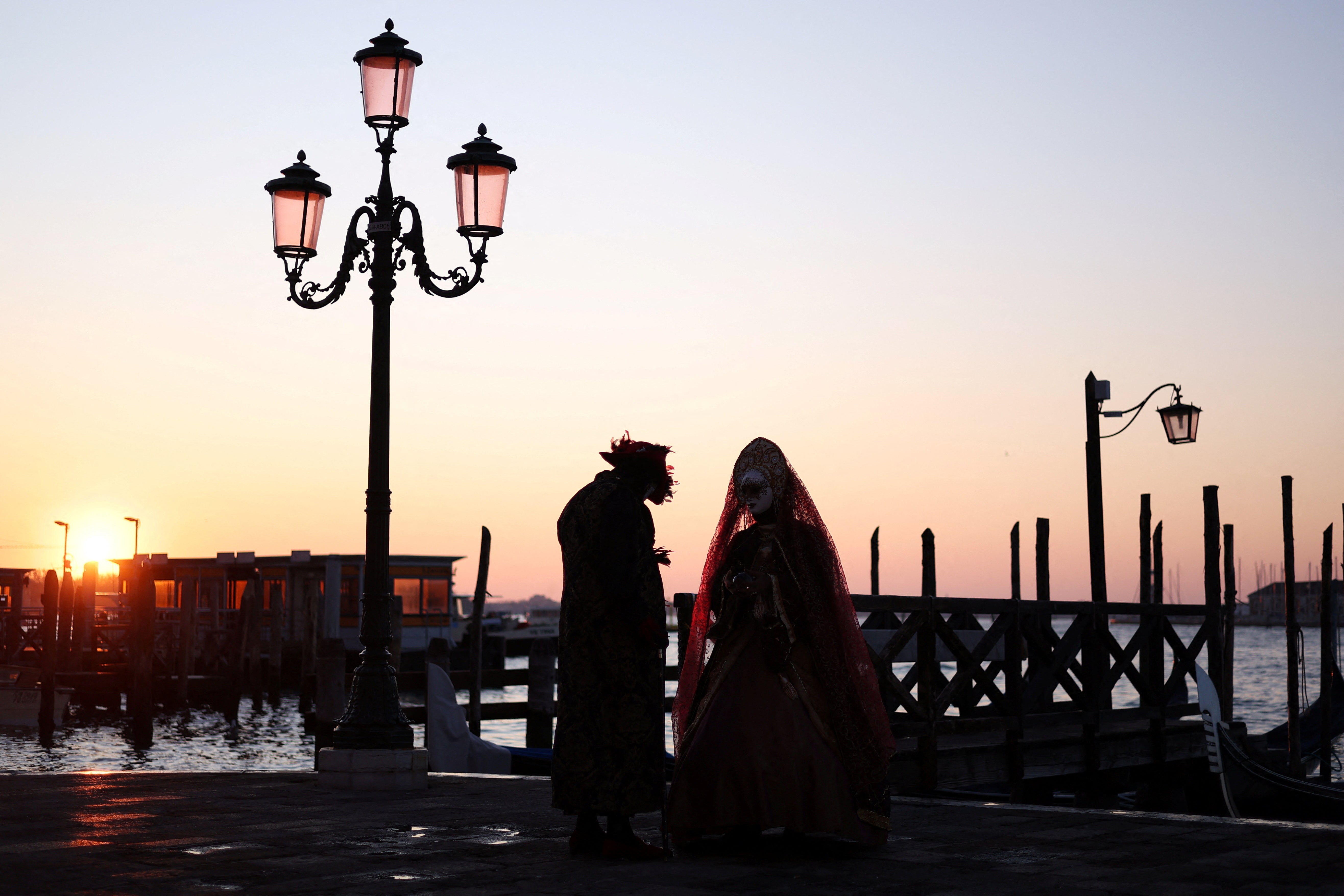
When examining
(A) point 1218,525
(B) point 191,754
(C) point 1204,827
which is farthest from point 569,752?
(B) point 191,754

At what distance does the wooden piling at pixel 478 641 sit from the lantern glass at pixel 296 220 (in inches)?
385

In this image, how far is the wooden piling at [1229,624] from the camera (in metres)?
15.4

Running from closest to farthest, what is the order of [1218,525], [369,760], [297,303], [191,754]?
[369,760] → [297,303] → [1218,525] → [191,754]

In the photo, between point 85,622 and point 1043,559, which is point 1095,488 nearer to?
point 1043,559

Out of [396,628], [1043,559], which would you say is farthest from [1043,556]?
[396,628]

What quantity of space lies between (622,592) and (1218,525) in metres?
13.9

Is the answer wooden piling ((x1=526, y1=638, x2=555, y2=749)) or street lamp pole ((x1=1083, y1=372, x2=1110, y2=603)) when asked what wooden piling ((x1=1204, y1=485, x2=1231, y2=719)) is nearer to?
street lamp pole ((x1=1083, y1=372, x2=1110, y2=603))

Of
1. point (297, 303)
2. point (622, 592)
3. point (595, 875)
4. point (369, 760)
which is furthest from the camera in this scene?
point (297, 303)

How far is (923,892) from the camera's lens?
4.10 m

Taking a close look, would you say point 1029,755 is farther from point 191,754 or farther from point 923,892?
point 191,754

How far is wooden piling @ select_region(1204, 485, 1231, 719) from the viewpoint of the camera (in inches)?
508

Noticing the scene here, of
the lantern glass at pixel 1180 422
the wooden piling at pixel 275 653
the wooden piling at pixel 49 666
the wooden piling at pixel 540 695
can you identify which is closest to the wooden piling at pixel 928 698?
the lantern glass at pixel 1180 422

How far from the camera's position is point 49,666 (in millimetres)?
20047

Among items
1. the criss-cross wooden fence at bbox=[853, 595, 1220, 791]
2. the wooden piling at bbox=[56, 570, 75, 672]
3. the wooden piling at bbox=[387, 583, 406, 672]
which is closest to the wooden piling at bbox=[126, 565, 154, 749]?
the wooden piling at bbox=[56, 570, 75, 672]
